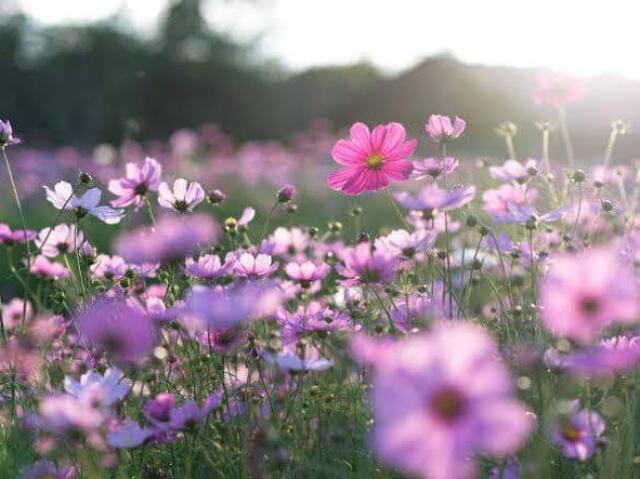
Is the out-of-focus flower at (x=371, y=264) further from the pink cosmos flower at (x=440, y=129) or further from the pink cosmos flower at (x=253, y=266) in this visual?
the pink cosmos flower at (x=440, y=129)

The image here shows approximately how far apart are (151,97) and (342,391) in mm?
15681

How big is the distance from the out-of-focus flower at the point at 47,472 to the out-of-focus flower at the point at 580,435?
2.26ft

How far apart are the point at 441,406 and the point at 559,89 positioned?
2.34 meters

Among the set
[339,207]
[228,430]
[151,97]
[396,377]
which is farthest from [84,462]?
[151,97]

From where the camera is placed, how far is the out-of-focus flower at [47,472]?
122 centimetres

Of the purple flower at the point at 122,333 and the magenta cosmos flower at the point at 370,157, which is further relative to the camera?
the magenta cosmos flower at the point at 370,157

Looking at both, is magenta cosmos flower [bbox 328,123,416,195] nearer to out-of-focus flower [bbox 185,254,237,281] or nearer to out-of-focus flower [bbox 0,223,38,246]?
out-of-focus flower [bbox 185,254,237,281]

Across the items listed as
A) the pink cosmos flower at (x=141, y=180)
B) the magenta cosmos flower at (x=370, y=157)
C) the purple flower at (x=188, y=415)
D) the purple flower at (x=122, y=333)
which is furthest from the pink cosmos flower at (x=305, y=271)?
the purple flower at (x=122, y=333)

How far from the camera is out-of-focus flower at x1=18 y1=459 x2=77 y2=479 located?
1.22 metres

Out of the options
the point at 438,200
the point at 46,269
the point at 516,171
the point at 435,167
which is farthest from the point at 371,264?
the point at 46,269

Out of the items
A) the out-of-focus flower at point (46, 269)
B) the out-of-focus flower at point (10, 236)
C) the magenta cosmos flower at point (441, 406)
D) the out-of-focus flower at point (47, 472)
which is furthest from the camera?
the out-of-focus flower at point (46, 269)

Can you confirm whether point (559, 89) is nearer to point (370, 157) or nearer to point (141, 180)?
point (370, 157)

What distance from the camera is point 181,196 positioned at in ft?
4.93

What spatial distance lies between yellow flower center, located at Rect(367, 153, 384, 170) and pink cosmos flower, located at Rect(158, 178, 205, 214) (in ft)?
0.97
